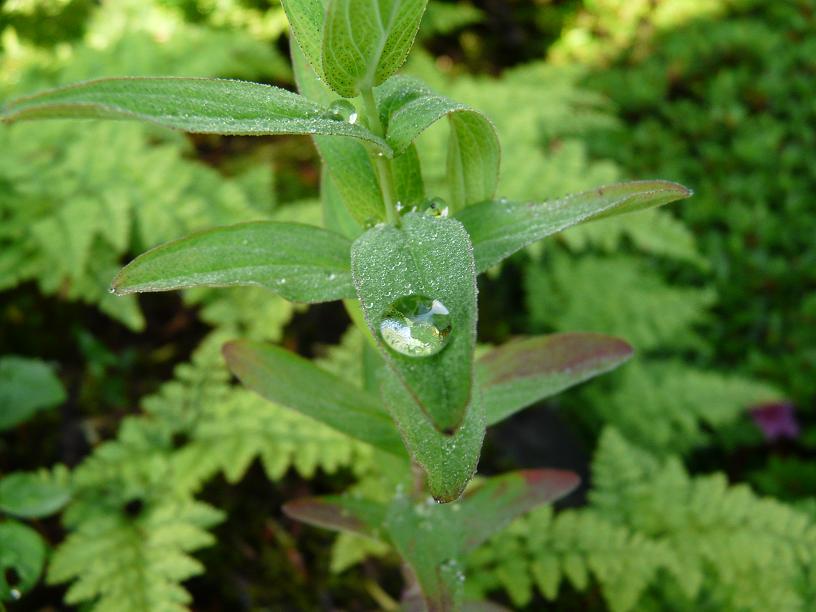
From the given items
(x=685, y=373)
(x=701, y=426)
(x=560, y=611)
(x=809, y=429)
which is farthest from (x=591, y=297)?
(x=560, y=611)

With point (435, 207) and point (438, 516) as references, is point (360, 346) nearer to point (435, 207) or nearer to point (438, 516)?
point (438, 516)

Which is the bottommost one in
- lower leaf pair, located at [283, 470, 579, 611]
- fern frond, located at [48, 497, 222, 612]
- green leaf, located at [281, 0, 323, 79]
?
lower leaf pair, located at [283, 470, 579, 611]

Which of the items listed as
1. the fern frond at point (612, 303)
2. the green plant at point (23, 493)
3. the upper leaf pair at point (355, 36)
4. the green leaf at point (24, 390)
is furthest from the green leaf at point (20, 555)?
the fern frond at point (612, 303)

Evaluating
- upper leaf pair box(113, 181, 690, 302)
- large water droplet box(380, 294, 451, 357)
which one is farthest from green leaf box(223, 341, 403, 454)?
large water droplet box(380, 294, 451, 357)

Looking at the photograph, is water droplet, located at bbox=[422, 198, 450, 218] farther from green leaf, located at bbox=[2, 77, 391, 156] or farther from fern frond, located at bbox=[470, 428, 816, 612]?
fern frond, located at bbox=[470, 428, 816, 612]

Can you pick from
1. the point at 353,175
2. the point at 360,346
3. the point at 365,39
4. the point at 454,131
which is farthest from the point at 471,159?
the point at 360,346

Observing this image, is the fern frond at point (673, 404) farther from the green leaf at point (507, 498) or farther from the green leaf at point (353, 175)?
the green leaf at point (353, 175)

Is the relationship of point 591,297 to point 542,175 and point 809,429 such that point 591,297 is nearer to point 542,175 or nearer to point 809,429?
point 542,175
